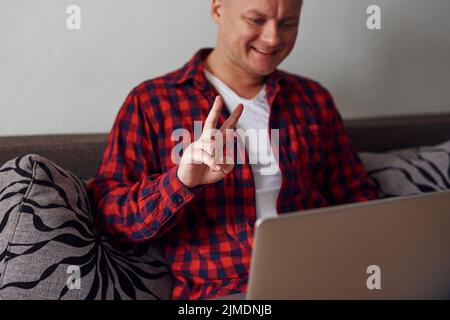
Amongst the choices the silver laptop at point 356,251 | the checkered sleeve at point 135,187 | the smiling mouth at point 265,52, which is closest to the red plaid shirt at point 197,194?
the checkered sleeve at point 135,187

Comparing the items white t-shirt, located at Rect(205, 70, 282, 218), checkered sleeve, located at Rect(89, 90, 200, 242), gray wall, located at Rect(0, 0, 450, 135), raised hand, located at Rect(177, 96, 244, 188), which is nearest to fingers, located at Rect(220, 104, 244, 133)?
raised hand, located at Rect(177, 96, 244, 188)

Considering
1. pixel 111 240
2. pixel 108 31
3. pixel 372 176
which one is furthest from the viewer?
pixel 372 176

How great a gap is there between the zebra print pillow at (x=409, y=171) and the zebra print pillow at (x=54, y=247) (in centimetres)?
71

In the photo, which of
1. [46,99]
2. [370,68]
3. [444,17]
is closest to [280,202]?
[46,99]

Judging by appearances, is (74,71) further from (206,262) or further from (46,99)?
(206,262)

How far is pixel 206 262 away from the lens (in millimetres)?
1214

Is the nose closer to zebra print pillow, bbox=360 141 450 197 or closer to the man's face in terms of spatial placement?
the man's face

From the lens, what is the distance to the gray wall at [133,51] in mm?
1371

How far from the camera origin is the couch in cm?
100

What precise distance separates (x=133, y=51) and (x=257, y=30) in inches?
15.6

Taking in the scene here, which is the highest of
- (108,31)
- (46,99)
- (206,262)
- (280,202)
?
(108,31)

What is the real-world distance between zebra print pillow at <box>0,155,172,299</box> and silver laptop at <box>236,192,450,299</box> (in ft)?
1.55

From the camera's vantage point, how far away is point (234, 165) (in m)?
1.23

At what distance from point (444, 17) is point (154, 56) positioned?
105 cm
